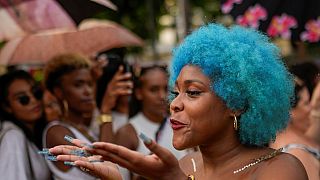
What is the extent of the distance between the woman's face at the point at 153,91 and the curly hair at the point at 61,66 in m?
0.89

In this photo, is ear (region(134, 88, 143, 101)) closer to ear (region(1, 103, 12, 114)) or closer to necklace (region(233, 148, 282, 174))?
ear (region(1, 103, 12, 114))

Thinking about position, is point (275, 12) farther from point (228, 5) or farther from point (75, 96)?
point (75, 96)

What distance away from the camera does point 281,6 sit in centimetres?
666

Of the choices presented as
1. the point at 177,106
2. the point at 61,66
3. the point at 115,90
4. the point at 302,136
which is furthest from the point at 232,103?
the point at 61,66

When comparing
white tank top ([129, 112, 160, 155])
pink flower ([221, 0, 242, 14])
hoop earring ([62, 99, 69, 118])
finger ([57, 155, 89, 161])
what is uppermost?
pink flower ([221, 0, 242, 14])

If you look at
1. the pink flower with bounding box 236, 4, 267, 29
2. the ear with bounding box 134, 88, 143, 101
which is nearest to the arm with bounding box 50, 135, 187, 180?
the ear with bounding box 134, 88, 143, 101

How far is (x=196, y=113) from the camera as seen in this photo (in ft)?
10.2

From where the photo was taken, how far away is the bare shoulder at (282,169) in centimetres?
301

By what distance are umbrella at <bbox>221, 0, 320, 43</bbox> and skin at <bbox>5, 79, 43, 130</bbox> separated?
2.02m

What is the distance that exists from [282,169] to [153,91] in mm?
3415

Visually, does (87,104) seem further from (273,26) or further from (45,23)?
(273,26)

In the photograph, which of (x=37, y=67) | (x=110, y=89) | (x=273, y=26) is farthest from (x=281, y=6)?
(x=37, y=67)

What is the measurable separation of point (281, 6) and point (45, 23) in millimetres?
2189

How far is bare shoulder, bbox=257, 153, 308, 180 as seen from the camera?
9.86ft
